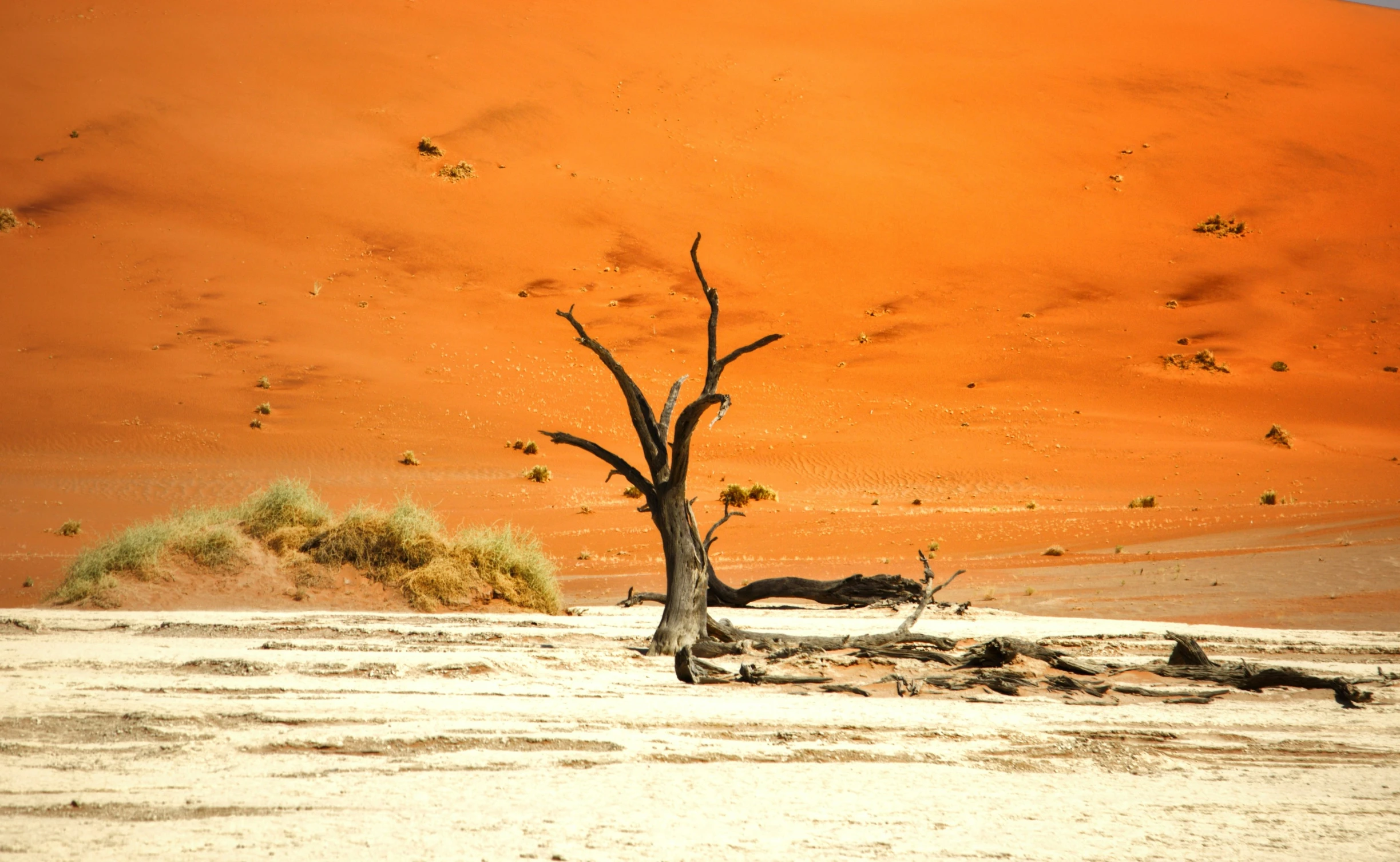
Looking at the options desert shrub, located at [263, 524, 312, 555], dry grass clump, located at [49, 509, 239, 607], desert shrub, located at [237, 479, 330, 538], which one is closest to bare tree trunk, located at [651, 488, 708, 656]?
desert shrub, located at [263, 524, 312, 555]

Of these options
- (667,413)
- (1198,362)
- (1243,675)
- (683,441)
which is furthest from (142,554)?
(1198,362)

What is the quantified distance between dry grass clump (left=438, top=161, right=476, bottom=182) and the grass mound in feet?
96.1

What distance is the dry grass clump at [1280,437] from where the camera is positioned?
1140 inches

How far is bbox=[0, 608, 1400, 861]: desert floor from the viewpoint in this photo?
14.1 ft

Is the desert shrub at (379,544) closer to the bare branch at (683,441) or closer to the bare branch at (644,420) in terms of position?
the bare branch at (644,420)

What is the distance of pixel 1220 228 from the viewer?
4175 cm

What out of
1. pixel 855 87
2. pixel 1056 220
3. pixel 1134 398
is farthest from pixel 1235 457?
pixel 855 87

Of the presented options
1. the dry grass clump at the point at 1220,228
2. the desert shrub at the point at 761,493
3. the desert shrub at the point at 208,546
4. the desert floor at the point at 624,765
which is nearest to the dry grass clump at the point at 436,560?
the desert shrub at the point at 208,546

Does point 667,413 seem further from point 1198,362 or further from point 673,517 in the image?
point 1198,362

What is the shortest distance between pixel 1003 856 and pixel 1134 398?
29.9 m

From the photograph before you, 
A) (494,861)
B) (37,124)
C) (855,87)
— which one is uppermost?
(855,87)

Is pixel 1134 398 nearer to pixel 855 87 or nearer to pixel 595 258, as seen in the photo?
pixel 595 258

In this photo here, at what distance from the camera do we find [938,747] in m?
5.99

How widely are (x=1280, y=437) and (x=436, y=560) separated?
23.9m
